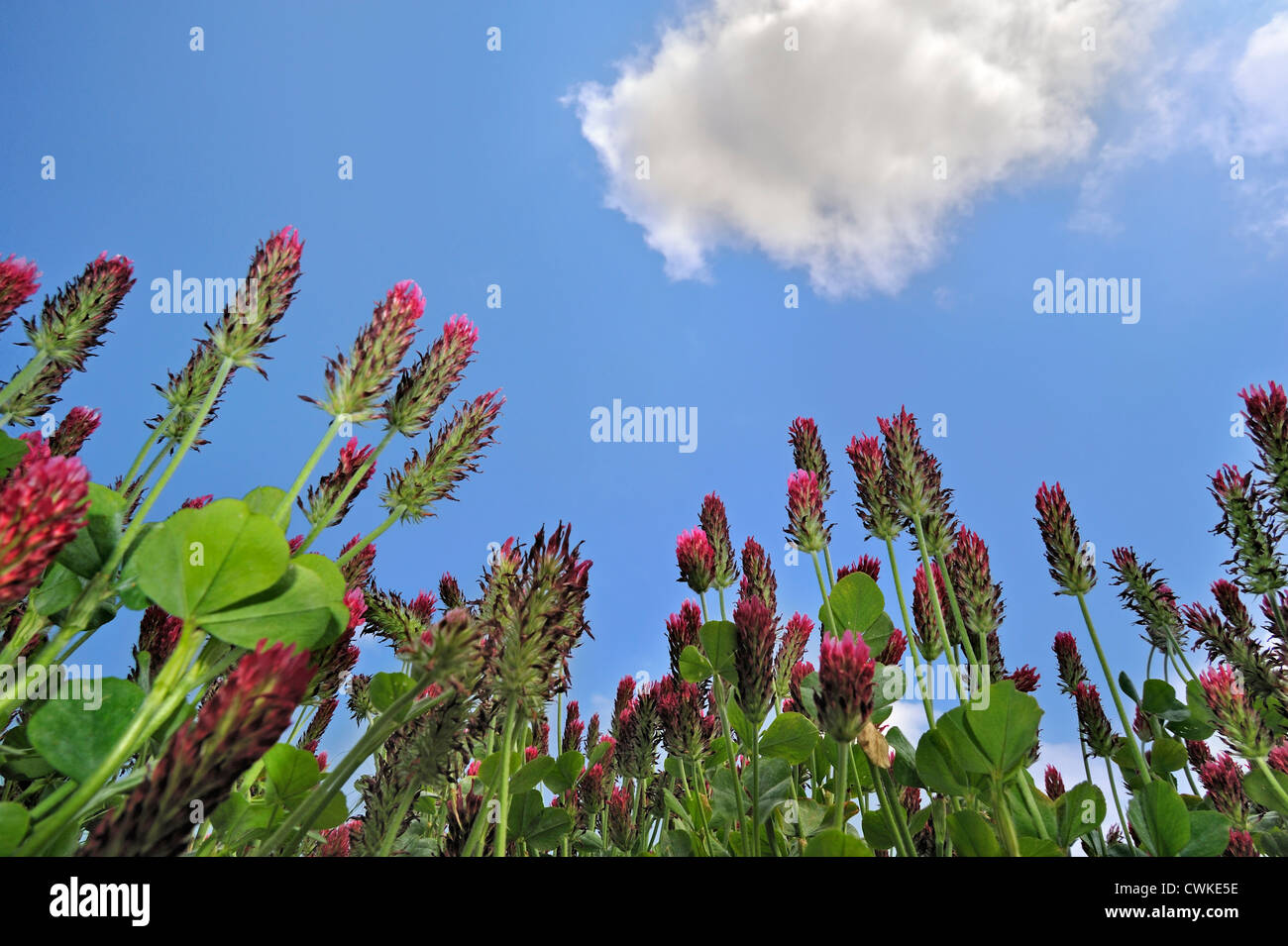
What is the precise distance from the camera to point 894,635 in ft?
8.14

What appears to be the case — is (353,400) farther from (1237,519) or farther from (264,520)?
(1237,519)

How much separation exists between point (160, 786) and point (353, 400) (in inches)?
35.1

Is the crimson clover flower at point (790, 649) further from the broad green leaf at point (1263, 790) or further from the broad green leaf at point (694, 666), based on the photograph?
the broad green leaf at point (1263, 790)

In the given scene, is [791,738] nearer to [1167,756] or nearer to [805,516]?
[805,516]

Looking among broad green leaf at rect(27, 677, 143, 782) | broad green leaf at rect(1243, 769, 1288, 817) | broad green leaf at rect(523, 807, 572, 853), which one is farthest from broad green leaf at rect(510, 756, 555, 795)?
broad green leaf at rect(1243, 769, 1288, 817)

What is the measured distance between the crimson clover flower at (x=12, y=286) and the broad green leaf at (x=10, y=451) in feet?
1.16

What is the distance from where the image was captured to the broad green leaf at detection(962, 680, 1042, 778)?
4.23 ft

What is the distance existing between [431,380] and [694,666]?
4.45ft

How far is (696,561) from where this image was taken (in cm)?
268

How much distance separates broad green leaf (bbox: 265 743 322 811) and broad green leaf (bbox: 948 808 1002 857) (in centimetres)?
142

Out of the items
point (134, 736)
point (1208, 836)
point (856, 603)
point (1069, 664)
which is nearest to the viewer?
point (134, 736)

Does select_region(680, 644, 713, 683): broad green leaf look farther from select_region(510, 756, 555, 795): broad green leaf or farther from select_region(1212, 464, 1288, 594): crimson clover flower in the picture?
select_region(1212, 464, 1288, 594): crimson clover flower

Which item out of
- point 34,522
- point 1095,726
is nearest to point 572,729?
point 1095,726
